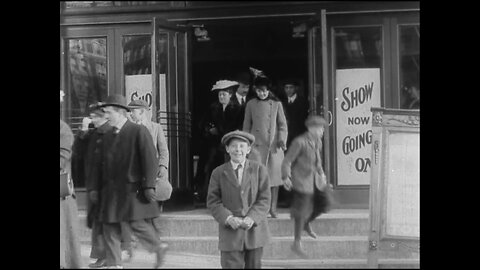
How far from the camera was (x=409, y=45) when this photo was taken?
6625 mm

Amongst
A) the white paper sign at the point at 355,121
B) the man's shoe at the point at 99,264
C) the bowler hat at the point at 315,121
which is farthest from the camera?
the white paper sign at the point at 355,121

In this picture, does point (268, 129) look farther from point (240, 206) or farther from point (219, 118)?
point (240, 206)

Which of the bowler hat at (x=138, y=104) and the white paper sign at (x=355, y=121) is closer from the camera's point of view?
the bowler hat at (x=138, y=104)

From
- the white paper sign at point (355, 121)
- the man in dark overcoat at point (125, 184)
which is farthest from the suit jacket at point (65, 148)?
the white paper sign at point (355, 121)

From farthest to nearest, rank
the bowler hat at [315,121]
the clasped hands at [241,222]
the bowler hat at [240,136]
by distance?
the bowler hat at [315,121] < the bowler hat at [240,136] < the clasped hands at [241,222]

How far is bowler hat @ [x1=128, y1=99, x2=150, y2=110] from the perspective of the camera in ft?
20.9

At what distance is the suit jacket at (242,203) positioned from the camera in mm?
6012

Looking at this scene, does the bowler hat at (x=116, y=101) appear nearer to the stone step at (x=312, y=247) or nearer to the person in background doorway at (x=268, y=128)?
the person in background doorway at (x=268, y=128)

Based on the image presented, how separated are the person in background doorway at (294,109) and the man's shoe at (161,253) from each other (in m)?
1.39

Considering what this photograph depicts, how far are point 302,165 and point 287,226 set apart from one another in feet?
1.80

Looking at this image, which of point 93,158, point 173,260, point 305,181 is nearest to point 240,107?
point 305,181

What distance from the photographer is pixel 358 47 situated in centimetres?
678
